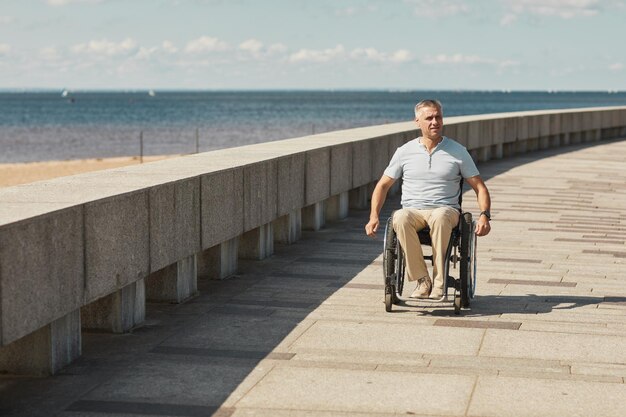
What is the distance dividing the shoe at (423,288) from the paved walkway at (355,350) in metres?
0.14

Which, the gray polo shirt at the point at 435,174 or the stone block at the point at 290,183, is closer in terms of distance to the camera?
the gray polo shirt at the point at 435,174

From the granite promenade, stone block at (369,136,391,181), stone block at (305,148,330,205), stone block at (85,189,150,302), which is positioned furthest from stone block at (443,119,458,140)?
stone block at (85,189,150,302)

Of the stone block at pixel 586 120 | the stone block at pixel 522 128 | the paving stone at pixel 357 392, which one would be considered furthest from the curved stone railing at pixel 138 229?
the stone block at pixel 586 120

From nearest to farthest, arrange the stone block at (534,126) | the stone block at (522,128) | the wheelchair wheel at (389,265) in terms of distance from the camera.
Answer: the wheelchair wheel at (389,265) → the stone block at (522,128) → the stone block at (534,126)

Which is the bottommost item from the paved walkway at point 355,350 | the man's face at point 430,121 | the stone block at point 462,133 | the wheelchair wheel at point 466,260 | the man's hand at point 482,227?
the paved walkway at point 355,350

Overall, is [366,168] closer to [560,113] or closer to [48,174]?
[560,113]

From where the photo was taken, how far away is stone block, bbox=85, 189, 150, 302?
7340 millimetres

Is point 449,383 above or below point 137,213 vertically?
below

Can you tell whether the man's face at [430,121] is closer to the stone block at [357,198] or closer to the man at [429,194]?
the man at [429,194]

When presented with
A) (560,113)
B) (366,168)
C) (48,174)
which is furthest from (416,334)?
(48,174)

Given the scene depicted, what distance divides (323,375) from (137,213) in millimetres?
1951

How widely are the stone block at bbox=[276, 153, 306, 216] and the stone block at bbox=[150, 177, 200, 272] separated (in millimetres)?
2535

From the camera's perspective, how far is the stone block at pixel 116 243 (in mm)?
7340

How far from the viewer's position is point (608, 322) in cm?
859
